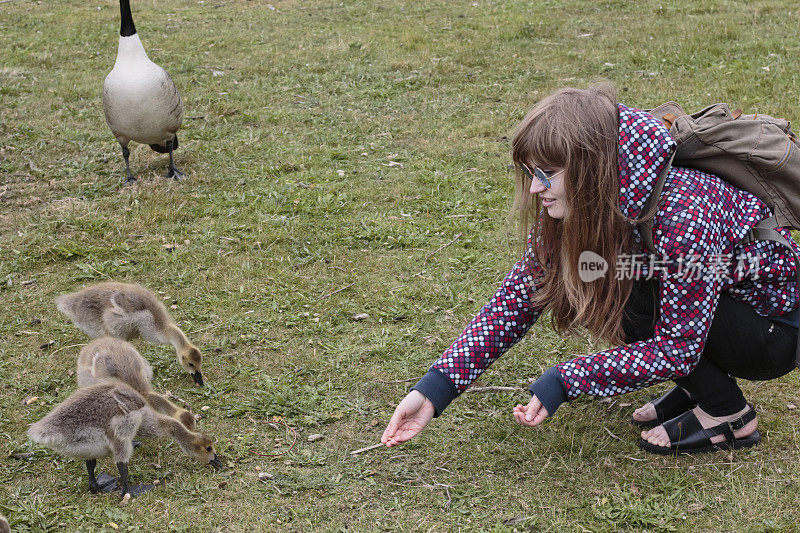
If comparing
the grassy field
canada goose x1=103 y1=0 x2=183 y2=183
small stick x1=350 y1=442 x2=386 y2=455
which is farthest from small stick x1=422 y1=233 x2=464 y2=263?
canada goose x1=103 y1=0 x2=183 y2=183

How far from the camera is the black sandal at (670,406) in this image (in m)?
3.22

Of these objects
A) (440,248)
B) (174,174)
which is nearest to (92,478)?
(440,248)

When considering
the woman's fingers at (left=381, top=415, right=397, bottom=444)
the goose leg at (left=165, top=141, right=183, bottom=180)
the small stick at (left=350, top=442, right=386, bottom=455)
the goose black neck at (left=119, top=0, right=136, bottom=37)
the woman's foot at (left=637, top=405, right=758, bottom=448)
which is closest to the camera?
the woman's fingers at (left=381, top=415, right=397, bottom=444)

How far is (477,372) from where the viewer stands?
2.92 m

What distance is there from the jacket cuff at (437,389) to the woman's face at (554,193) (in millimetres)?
705

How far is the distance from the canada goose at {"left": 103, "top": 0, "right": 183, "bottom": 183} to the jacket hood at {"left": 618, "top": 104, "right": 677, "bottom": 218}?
13.8ft

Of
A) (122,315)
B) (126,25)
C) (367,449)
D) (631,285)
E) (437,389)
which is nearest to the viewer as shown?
(631,285)

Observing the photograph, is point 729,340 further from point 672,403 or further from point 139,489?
point 139,489

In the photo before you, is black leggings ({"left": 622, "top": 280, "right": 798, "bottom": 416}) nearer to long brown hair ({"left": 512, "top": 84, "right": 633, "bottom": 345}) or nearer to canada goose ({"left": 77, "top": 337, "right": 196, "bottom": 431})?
long brown hair ({"left": 512, "top": 84, "right": 633, "bottom": 345})

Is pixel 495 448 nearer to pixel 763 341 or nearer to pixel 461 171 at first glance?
pixel 763 341

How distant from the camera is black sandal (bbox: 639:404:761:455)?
301 centimetres

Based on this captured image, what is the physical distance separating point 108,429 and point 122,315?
0.98m

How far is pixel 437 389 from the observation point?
111 inches

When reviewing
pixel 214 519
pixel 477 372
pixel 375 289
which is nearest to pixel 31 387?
pixel 214 519
